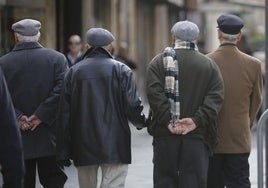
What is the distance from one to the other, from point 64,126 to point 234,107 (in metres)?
1.50

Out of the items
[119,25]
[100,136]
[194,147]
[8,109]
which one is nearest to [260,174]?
[194,147]

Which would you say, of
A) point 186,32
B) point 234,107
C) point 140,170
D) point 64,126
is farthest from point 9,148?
point 140,170

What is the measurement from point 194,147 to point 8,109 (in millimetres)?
2779

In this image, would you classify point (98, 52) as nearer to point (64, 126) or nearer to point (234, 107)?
point (64, 126)

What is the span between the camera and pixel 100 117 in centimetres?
780

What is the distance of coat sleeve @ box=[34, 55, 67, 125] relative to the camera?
8289 millimetres

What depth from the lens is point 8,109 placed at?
5.09m

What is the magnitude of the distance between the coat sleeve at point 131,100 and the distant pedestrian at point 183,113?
16 cm

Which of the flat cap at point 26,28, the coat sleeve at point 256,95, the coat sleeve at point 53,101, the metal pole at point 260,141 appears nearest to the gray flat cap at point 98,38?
the coat sleeve at point 53,101

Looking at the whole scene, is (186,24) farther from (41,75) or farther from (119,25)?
(119,25)

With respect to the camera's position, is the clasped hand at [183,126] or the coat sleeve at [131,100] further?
the coat sleeve at [131,100]

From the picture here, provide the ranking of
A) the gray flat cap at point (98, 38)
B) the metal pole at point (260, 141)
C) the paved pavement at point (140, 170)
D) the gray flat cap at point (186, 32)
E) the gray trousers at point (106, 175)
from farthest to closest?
the paved pavement at point (140, 170) → the gray flat cap at point (98, 38) → the gray trousers at point (106, 175) → the gray flat cap at point (186, 32) → the metal pole at point (260, 141)

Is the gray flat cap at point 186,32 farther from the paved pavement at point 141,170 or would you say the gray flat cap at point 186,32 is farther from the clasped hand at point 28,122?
the paved pavement at point 141,170

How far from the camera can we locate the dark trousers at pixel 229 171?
8.09 meters
